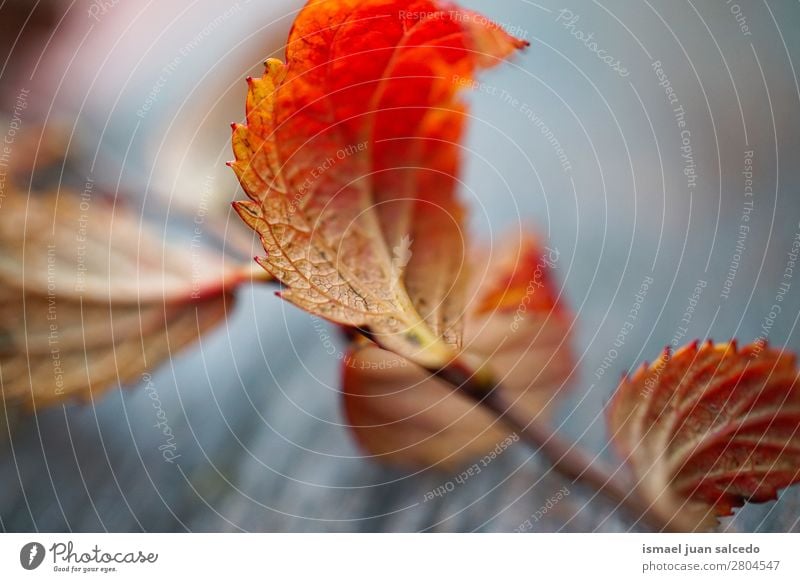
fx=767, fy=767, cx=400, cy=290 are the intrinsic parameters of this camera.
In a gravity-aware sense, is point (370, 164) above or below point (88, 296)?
above

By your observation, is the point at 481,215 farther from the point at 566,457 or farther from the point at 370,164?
the point at 566,457

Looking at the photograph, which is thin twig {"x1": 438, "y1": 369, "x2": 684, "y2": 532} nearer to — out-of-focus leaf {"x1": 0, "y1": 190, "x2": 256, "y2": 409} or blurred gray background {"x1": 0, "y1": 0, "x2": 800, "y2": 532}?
blurred gray background {"x1": 0, "y1": 0, "x2": 800, "y2": 532}

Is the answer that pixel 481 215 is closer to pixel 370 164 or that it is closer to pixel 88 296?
pixel 370 164

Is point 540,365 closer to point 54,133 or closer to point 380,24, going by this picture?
point 380,24
